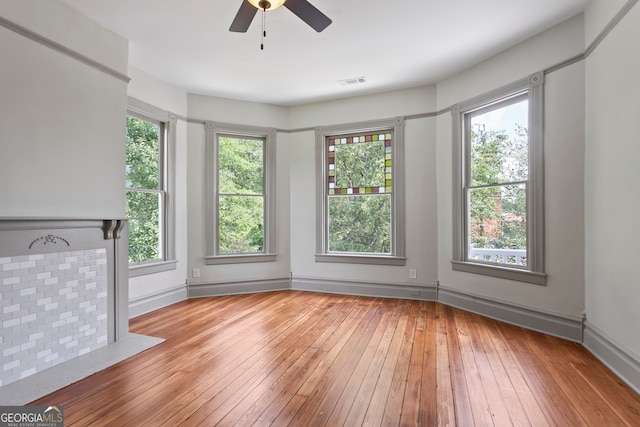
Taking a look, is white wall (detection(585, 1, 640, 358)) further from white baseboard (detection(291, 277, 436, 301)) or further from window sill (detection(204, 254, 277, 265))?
window sill (detection(204, 254, 277, 265))

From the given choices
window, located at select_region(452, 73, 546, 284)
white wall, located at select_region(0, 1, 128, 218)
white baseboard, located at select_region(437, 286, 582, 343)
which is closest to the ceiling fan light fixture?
white wall, located at select_region(0, 1, 128, 218)

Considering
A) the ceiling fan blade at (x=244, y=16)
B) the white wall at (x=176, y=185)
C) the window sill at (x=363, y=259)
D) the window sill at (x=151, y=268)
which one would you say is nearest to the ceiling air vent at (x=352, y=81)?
the ceiling fan blade at (x=244, y=16)

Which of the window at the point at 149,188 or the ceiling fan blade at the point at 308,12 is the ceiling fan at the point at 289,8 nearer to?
the ceiling fan blade at the point at 308,12

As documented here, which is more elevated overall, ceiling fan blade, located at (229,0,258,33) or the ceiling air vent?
the ceiling air vent

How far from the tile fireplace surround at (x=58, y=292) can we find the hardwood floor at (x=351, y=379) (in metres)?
0.40

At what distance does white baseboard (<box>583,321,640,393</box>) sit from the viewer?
2107 mm

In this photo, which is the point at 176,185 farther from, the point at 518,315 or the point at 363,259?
the point at 518,315

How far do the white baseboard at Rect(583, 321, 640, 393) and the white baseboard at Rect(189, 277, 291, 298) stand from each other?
3587 mm

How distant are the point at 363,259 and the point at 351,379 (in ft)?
8.14

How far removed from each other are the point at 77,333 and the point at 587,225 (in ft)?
14.1

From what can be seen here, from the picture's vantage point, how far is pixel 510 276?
3332 mm

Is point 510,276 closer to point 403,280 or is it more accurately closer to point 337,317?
point 403,280

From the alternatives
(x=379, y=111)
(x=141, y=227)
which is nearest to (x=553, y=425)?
(x=379, y=111)

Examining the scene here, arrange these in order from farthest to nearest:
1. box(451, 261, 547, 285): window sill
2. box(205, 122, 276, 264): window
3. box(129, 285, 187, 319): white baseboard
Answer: box(205, 122, 276, 264): window → box(129, 285, 187, 319): white baseboard → box(451, 261, 547, 285): window sill
